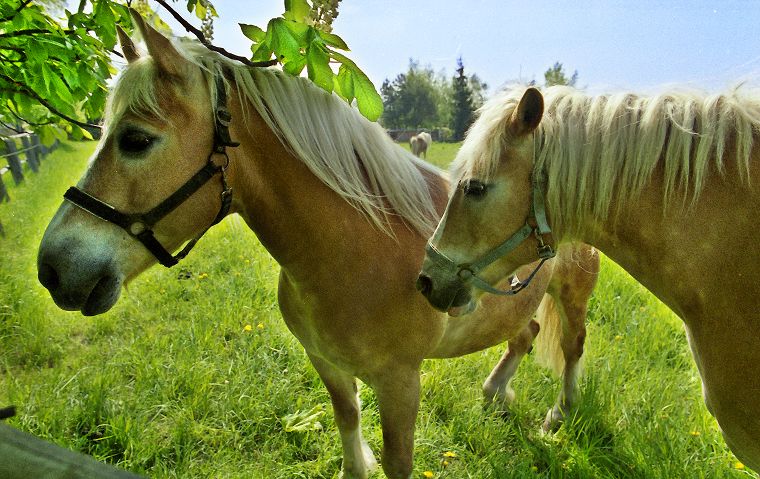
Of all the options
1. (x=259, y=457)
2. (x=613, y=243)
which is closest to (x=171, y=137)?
(x=613, y=243)

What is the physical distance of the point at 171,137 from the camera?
154 cm

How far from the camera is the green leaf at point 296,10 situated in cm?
133

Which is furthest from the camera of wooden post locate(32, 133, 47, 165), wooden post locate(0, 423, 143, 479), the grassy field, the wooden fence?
wooden post locate(32, 133, 47, 165)

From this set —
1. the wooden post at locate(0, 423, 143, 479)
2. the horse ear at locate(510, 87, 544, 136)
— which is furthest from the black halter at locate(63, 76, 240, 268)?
the wooden post at locate(0, 423, 143, 479)

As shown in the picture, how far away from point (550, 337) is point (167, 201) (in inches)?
119

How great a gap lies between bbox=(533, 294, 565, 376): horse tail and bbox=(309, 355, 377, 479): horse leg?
1683 millimetres

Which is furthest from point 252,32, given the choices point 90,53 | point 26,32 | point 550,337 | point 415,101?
point 415,101

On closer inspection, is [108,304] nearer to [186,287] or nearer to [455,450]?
[455,450]

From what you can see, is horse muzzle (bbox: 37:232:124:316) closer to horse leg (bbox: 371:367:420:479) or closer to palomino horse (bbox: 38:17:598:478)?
palomino horse (bbox: 38:17:598:478)

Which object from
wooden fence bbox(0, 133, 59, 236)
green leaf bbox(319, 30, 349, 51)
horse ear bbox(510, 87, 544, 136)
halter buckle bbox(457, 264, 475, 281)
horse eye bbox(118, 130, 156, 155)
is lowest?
wooden fence bbox(0, 133, 59, 236)

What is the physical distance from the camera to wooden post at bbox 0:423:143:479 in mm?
520

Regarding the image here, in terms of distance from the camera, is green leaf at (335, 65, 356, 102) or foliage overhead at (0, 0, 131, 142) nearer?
green leaf at (335, 65, 356, 102)

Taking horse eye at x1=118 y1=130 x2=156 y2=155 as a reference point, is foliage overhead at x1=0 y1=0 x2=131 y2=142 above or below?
above

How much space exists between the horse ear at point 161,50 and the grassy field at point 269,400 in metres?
2.21
